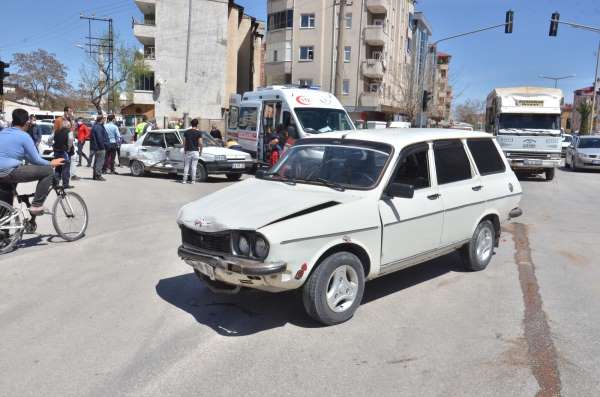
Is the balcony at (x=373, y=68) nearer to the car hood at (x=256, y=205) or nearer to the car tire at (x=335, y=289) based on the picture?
the car hood at (x=256, y=205)

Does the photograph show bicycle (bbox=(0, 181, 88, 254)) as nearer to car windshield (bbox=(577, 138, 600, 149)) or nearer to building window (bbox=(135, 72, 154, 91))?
car windshield (bbox=(577, 138, 600, 149))

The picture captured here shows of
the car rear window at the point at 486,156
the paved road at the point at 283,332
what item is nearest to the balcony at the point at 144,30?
the paved road at the point at 283,332

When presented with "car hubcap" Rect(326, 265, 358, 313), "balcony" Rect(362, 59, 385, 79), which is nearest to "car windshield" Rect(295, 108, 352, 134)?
"car hubcap" Rect(326, 265, 358, 313)

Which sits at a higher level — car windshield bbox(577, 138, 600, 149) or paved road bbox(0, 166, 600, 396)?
car windshield bbox(577, 138, 600, 149)

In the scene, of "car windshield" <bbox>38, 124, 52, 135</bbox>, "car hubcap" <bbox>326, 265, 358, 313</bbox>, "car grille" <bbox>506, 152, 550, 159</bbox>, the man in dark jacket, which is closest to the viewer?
"car hubcap" <bbox>326, 265, 358, 313</bbox>

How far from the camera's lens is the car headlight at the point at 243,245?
4645 millimetres

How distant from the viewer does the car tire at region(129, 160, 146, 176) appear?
17.8m

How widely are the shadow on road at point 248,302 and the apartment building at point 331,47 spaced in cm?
4477

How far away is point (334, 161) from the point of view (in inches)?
229

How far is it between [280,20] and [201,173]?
3995 cm

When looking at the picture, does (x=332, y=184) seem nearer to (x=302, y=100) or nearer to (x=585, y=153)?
(x=302, y=100)

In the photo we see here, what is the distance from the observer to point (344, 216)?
4906 millimetres

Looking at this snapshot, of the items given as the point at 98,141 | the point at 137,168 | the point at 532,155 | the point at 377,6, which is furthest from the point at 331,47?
the point at 98,141

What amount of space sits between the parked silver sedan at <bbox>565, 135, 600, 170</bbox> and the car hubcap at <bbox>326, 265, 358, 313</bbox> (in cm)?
2300
